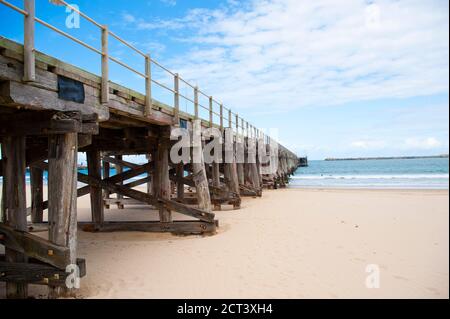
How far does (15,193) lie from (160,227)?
3.95m

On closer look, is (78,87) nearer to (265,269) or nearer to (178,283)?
(178,283)

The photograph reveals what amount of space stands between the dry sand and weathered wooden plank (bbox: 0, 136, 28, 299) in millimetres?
403

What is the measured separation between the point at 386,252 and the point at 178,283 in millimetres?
3899

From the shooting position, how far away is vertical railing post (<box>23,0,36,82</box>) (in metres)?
3.49

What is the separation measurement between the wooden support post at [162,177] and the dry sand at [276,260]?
0.51 metres

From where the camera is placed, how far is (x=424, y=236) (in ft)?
25.4

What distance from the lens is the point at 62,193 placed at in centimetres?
412

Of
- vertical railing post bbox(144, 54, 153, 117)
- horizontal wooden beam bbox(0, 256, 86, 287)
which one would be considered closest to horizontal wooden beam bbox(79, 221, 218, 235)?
vertical railing post bbox(144, 54, 153, 117)

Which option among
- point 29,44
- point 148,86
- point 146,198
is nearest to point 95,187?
point 146,198

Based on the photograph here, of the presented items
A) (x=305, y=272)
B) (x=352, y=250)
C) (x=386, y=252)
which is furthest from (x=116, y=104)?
(x=386, y=252)

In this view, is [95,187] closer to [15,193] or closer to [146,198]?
[146,198]

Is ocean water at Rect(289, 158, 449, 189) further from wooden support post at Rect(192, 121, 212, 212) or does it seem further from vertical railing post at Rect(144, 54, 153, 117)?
vertical railing post at Rect(144, 54, 153, 117)

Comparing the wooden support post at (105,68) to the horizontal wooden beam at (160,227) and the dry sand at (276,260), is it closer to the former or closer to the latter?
the dry sand at (276,260)
